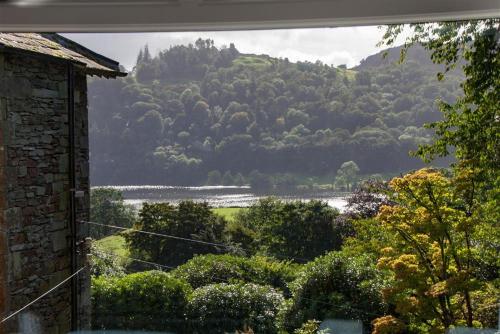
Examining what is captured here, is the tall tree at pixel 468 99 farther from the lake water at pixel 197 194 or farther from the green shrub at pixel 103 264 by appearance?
the green shrub at pixel 103 264

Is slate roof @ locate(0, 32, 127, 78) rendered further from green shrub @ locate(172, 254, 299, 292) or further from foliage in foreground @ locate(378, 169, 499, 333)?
foliage in foreground @ locate(378, 169, 499, 333)

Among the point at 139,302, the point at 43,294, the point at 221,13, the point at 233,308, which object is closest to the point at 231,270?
the point at 233,308

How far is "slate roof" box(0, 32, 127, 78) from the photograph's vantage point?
10.7 ft

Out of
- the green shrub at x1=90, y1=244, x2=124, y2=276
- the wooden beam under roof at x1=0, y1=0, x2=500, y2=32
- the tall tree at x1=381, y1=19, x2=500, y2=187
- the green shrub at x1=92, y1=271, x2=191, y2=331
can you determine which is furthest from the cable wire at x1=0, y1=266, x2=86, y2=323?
the tall tree at x1=381, y1=19, x2=500, y2=187

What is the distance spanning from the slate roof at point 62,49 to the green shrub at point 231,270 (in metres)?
1.66

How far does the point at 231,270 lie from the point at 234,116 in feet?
4.07

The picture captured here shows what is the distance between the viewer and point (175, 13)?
1.45 m

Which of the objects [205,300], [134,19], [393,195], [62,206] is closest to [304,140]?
[393,195]

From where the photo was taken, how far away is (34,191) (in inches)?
141

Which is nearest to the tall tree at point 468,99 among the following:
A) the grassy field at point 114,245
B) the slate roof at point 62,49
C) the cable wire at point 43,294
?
the slate roof at point 62,49

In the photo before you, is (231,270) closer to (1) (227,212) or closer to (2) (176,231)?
(1) (227,212)

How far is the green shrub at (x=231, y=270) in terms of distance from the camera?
4270 millimetres

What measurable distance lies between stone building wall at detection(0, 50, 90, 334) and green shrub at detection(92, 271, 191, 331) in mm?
323

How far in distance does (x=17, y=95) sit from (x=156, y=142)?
1234mm
